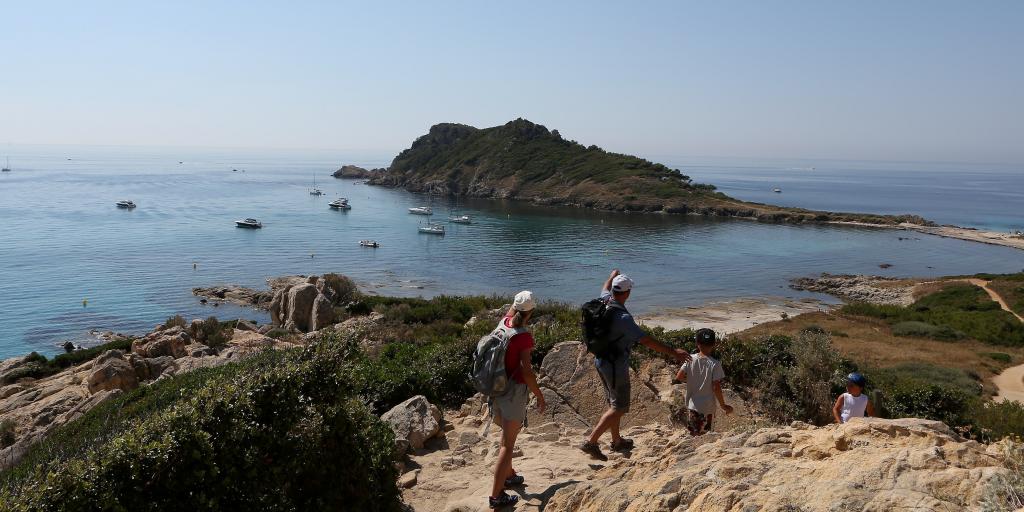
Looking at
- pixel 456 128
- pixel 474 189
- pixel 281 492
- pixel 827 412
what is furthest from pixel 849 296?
pixel 456 128

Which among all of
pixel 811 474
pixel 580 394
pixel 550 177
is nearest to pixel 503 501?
pixel 811 474

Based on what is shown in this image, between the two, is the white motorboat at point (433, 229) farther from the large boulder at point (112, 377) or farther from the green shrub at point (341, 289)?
the large boulder at point (112, 377)

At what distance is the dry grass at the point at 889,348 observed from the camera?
22.8 m

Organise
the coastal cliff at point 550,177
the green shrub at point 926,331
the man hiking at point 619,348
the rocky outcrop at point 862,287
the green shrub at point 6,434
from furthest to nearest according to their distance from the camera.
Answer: the coastal cliff at point 550,177 < the rocky outcrop at point 862,287 < the green shrub at point 926,331 < the green shrub at point 6,434 < the man hiking at point 619,348

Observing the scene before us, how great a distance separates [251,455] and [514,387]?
7.59ft

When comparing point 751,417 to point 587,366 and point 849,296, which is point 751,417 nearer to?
point 587,366

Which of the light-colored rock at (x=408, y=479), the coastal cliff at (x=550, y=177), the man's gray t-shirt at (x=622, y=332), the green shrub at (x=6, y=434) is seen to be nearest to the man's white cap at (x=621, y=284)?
the man's gray t-shirt at (x=622, y=332)

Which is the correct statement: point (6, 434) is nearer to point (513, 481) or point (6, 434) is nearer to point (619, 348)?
point (513, 481)

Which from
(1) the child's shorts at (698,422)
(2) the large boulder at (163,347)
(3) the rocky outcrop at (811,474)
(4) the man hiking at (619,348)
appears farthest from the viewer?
(2) the large boulder at (163,347)

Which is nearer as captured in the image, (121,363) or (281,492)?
(281,492)

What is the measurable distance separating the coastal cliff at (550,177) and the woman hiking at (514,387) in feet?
317

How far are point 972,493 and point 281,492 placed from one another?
471 cm

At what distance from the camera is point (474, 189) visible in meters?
126

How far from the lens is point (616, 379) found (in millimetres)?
6434
